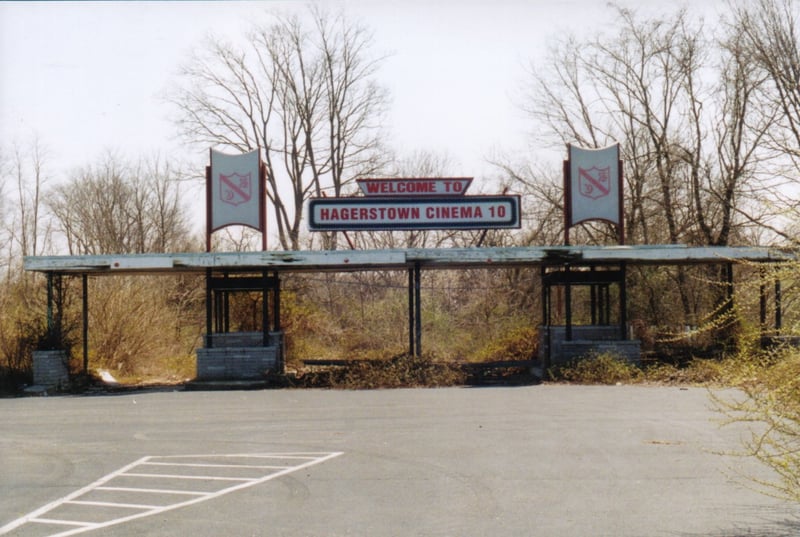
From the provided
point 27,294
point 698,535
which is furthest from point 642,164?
point 698,535

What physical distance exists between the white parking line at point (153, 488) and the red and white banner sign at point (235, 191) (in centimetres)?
1176

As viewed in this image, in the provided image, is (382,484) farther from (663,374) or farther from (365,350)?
(365,350)

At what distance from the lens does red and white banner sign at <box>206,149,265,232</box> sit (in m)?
22.2

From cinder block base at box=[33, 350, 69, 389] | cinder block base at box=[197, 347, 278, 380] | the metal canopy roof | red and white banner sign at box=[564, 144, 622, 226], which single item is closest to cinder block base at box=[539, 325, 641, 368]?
the metal canopy roof

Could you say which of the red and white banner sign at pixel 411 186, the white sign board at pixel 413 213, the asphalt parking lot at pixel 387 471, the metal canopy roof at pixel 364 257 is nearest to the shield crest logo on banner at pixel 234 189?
the white sign board at pixel 413 213

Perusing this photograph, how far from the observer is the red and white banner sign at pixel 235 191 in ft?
73.0

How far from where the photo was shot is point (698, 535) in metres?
7.18

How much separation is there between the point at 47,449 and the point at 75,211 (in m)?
41.8

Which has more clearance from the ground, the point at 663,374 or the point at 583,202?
the point at 583,202

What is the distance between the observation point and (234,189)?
22344 mm

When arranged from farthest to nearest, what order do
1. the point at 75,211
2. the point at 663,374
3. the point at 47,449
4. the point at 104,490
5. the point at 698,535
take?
the point at 75,211 < the point at 663,374 < the point at 47,449 < the point at 104,490 < the point at 698,535

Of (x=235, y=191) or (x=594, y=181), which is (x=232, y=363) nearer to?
(x=235, y=191)

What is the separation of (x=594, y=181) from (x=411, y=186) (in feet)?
16.4

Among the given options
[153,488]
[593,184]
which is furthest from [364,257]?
[153,488]
